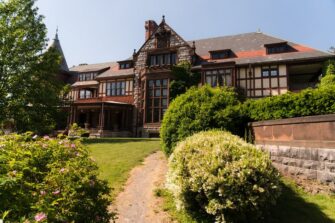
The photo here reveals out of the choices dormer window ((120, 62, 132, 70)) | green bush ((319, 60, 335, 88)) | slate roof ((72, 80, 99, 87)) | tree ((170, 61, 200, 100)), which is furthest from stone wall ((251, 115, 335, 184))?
slate roof ((72, 80, 99, 87))

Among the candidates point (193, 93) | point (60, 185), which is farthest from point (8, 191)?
point (193, 93)

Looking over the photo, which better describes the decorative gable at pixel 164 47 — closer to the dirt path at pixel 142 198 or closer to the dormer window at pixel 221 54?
the dormer window at pixel 221 54

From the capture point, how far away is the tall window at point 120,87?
34.2 metres

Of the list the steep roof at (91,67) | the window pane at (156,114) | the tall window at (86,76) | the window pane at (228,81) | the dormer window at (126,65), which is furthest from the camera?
the steep roof at (91,67)

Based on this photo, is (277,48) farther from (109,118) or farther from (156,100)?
(109,118)

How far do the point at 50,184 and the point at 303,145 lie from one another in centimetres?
763

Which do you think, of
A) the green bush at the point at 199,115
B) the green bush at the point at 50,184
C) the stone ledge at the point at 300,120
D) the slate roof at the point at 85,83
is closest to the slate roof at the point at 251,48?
the slate roof at the point at 85,83

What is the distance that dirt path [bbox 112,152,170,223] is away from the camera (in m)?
7.09

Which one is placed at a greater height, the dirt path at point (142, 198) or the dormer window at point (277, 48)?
the dormer window at point (277, 48)

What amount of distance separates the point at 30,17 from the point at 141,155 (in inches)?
728

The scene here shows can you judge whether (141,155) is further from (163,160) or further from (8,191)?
(8,191)

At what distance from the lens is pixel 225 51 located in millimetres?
29594

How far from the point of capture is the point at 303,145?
867 centimetres

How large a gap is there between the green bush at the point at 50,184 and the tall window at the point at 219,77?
23451 millimetres
